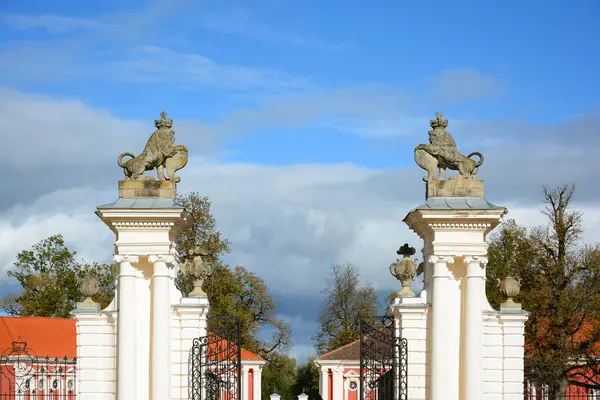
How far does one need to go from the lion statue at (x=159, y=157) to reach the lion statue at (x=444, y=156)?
446 cm

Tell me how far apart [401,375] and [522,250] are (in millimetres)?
24222

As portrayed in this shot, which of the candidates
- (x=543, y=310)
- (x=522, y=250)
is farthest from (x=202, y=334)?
(x=522, y=250)

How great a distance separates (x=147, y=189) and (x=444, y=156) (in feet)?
18.3

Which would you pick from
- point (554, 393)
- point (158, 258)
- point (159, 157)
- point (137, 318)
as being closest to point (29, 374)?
point (137, 318)

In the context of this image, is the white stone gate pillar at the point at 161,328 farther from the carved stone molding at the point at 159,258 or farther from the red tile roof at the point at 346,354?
the red tile roof at the point at 346,354

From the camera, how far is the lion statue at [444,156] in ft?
66.1

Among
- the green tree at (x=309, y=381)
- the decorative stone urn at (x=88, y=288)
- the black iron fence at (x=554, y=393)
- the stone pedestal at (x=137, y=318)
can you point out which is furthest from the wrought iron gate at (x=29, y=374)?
the green tree at (x=309, y=381)

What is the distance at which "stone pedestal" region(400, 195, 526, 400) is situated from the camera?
1984cm

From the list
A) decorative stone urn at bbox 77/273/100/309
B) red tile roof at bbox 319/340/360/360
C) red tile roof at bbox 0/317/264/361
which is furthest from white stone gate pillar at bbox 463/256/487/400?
red tile roof at bbox 319/340/360/360

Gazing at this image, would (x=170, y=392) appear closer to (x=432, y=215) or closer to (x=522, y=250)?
(x=432, y=215)

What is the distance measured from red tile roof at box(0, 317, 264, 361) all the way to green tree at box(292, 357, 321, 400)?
20567 millimetres

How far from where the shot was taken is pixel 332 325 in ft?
216

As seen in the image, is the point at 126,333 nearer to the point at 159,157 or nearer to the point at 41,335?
the point at 159,157

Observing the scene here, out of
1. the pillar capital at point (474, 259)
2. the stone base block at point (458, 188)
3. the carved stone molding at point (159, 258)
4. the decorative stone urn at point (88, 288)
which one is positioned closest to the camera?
the pillar capital at point (474, 259)
